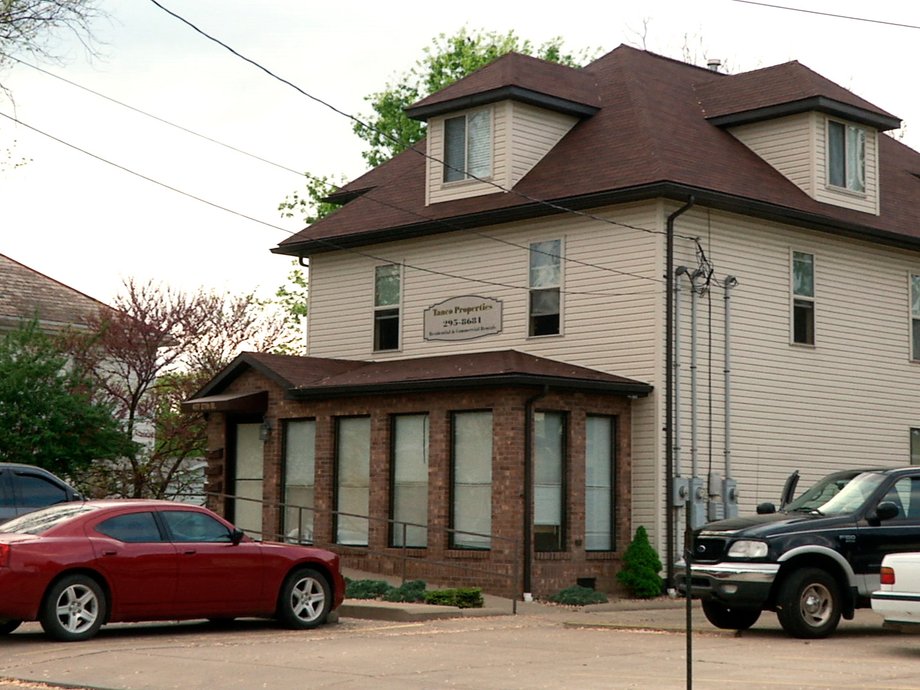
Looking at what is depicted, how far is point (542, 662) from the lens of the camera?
14.1 meters

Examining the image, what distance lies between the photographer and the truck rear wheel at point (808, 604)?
52.7 ft

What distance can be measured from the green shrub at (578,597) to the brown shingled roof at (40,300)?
19259 millimetres

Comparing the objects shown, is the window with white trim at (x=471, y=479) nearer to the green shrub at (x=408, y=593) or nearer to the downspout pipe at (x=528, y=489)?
the downspout pipe at (x=528, y=489)

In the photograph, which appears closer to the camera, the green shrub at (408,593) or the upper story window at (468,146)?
the green shrub at (408,593)

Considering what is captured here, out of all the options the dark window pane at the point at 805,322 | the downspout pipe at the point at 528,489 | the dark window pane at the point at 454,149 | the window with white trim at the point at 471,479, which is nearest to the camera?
the downspout pipe at the point at 528,489

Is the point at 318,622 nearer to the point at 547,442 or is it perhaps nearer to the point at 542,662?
the point at 542,662

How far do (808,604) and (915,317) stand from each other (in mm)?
13673

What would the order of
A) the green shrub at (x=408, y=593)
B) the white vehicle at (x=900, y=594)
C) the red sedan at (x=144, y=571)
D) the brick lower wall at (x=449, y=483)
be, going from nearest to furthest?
the white vehicle at (x=900, y=594) < the red sedan at (x=144, y=571) < the green shrub at (x=408, y=593) < the brick lower wall at (x=449, y=483)

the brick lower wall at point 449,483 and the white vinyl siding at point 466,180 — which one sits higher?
the white vinyl siding at point 466,180

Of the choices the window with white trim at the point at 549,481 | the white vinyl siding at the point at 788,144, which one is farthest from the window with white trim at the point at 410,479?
the white vinyl siding at the point at 788,144

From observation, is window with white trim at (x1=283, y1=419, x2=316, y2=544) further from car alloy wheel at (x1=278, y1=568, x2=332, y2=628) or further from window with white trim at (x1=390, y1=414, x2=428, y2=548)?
car alloy wheel at (x1=278, y1=568, x2=332, y2=628)

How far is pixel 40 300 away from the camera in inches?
1608

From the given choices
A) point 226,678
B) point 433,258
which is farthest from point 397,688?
point 433,258

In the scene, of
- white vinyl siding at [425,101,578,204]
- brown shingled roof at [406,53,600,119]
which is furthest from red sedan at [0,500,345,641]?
brown shingled roof at [406,53,600,119]
